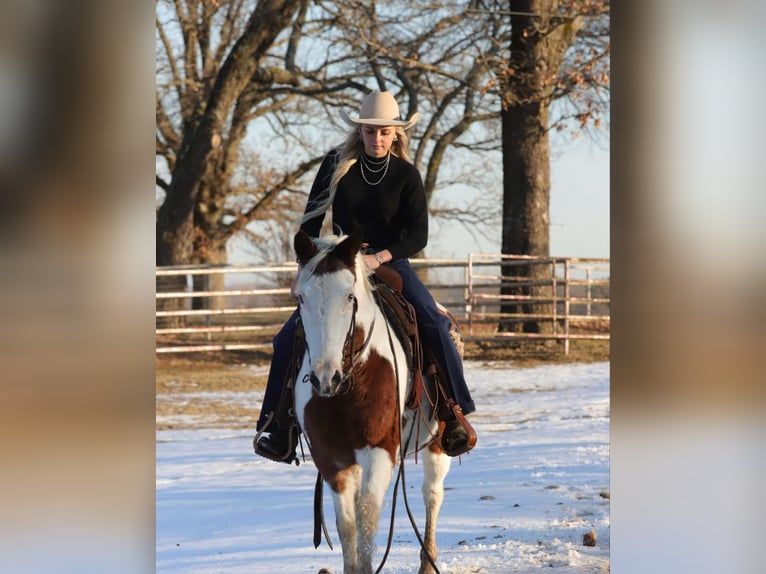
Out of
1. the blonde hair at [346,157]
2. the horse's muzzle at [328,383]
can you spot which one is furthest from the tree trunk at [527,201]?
the horse's muzzle at [328,383]

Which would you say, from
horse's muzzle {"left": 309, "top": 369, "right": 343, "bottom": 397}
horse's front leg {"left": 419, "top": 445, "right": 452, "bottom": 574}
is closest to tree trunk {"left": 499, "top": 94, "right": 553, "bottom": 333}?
Result: horse's front leg {"left": 419, "top": 445, "right": 452, "bottom": 574}

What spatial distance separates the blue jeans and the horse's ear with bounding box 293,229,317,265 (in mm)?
524

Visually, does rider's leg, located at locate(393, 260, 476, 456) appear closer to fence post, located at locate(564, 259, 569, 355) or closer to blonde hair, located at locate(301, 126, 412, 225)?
blonde hair, located at locate(301, 126, 412, 225)

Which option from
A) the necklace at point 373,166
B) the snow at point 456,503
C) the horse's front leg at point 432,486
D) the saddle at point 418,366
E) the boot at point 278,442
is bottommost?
the snow at point 456,503

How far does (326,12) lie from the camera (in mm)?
13578

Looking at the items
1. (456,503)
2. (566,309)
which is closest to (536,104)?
(566,309)

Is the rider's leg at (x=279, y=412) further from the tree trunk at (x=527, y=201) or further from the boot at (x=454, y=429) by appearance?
the tree trunk at (x=527, y=201)

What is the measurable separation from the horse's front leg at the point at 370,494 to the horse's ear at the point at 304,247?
72cm

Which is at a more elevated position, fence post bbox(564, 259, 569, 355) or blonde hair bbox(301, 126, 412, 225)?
blonde hair bbox(301, 126, 412, 225)

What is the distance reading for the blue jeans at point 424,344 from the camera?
3.99 metres

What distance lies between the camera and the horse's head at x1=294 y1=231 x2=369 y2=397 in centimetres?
333

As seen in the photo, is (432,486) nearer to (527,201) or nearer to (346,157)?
(346,157)
